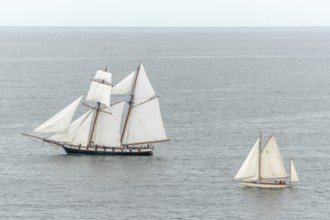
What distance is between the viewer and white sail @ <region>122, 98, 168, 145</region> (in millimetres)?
128250

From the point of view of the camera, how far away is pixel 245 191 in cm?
10300

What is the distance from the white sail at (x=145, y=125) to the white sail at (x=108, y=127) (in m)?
1.51

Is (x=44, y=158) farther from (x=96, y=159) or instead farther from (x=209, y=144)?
(x=209, y=144)

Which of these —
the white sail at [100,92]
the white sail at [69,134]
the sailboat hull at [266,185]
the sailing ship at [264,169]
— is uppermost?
the white sail at [100,92]

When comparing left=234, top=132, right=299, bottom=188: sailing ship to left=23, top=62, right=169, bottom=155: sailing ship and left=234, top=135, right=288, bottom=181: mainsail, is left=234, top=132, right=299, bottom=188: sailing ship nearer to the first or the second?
left=234, top=135, right=288, bottom=181: mainsail

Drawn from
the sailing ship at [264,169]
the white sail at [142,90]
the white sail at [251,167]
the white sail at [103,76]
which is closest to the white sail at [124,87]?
the white sail at [142,90]

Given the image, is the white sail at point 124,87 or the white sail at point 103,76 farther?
the white sail at point 103,76

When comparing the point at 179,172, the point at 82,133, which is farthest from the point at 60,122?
the point at 179,172

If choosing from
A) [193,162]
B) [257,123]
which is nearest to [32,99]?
[257,123]

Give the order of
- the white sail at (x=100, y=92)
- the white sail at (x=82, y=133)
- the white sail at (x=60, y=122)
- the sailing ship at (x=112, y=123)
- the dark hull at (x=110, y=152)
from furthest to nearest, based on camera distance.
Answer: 1. the white sail at (x=100, y=92)
2. the white sail at (x=82, y=133)
3. the sailing ship at (x=112, y=123)
4. the dark hull at (x=110, y=152)
5. the white sail at (x=60, y=122)

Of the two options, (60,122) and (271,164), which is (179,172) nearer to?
(271,164)

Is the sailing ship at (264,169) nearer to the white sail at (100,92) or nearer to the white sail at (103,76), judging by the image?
the white sail at (100,92)

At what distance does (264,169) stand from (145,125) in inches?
1109

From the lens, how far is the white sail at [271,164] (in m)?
106
